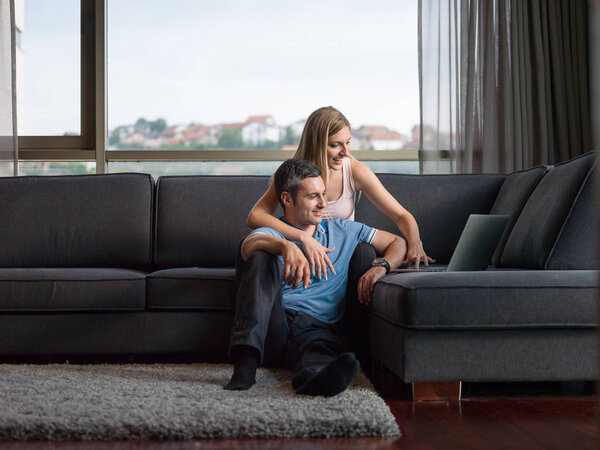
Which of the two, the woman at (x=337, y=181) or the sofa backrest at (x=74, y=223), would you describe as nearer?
the woman at (x=337, y=181)

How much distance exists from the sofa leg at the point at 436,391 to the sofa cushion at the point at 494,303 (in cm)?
17

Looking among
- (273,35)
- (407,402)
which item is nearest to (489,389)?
(407,402)

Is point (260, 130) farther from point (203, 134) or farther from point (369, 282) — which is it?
point (369, 282)

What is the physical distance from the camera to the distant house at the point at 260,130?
400cm

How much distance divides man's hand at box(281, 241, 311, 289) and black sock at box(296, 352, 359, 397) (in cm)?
34

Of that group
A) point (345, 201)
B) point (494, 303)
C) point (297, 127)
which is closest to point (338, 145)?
point (345, 201)

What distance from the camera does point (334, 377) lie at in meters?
1.66

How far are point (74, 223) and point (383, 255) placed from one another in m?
1.39

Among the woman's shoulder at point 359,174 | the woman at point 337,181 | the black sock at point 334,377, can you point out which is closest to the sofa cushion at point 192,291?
the woman at point 337,181

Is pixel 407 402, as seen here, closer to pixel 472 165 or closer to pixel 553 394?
pixel 553 394

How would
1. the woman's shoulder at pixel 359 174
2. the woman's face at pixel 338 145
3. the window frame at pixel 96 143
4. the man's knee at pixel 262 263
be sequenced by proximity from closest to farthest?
the man's knee at pixel 262 263
the woman's face at pixel 338 145
the woman's shoulder at pixel 359 174
the window frame at pixel 96 143

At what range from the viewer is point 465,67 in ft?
12.6

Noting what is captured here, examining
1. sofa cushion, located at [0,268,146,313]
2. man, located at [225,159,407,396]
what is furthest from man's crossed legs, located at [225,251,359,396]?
sofa cushion, located at [0,268,146,313]

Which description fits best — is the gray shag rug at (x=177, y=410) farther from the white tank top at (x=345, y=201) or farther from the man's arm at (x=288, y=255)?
the white tank top at (x=345, y=201)
